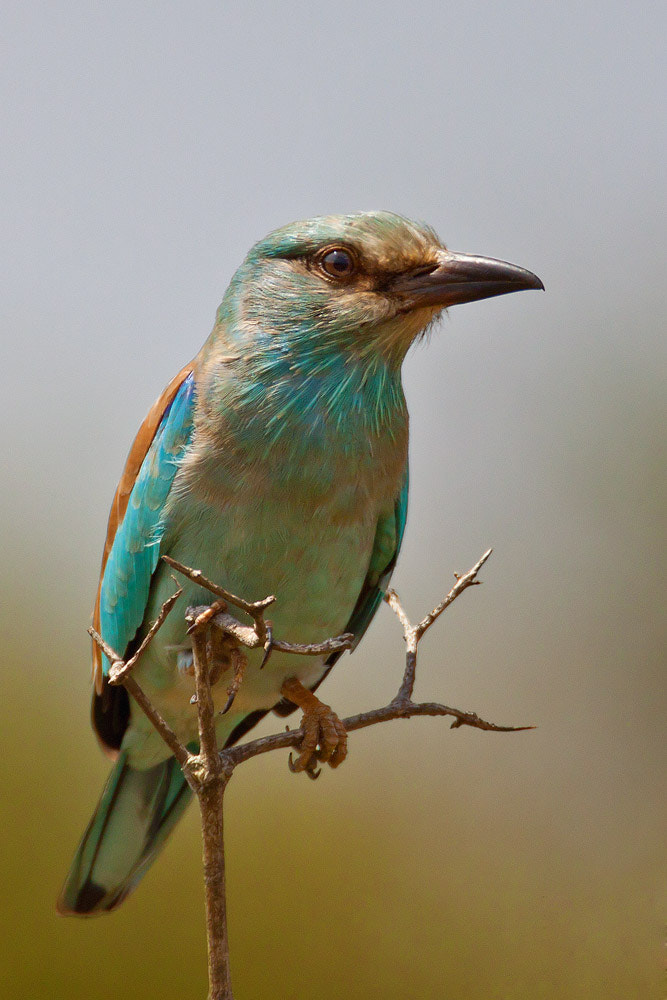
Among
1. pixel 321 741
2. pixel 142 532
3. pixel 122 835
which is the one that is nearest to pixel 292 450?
pixel 142 532

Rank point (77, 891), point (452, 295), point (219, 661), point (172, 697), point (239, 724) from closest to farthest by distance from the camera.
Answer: point (219, 661), point (452, 295), point (172, 697), point (77, 891), point (239, 724)

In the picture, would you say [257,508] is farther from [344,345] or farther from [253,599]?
[344,345]

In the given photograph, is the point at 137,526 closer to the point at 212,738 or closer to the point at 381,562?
the point at 381,562

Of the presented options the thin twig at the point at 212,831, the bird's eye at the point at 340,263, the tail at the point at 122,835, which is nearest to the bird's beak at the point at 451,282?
the bird's eye at the point at 340,263


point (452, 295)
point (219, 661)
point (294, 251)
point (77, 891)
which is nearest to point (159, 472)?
point (219, 661)

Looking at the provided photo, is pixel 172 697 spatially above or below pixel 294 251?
below

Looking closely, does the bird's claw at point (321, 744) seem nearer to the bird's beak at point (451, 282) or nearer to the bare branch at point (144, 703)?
the bare branch at point (144, 703)

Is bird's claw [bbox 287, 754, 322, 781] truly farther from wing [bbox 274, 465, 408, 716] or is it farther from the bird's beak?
the bird's beak
